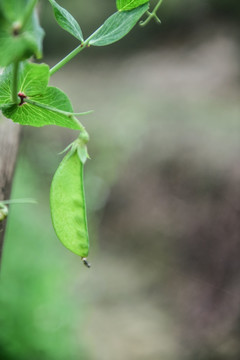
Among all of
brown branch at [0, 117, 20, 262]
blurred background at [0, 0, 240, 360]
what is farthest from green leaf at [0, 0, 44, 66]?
blurred background at [0, 0, 240, 360]

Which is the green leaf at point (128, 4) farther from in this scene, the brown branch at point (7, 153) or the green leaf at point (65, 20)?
the brown branch at point (7, 153)

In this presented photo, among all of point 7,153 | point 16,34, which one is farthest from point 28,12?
point 7,153

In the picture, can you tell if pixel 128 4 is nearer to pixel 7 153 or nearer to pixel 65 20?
pixel 65 20

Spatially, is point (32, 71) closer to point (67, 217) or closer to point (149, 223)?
point (67, 217)

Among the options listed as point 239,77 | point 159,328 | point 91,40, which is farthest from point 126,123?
point 91,40

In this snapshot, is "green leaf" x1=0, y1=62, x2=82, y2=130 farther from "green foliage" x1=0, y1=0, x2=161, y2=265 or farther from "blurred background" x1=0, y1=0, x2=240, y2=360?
"blurred background" x1=0, y1=0, x2=240, y2=360
